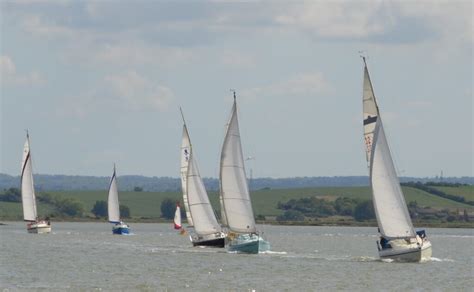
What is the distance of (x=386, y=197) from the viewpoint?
70.6 m

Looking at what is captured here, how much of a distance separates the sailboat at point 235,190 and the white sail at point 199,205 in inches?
293

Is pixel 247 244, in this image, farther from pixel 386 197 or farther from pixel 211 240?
pixel 386 197

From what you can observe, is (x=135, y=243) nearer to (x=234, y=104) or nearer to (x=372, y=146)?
(x=234, y=104)

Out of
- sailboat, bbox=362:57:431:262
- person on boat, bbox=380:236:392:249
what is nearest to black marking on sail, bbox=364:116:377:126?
sailboat, bbox=362:57:431:262

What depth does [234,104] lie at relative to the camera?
79.0 metres

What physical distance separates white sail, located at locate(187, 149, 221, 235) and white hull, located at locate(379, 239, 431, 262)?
18.3 metres

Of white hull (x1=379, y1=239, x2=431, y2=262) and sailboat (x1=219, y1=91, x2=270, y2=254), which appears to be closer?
white hull (x1=379, y1=239, x2=431, y2=262)

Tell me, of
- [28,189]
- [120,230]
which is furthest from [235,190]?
[28,189]

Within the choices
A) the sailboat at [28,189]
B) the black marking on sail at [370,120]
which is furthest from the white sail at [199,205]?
the sailboat at [28,189]

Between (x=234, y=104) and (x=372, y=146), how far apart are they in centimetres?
1148

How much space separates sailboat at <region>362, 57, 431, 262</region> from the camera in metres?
70.1

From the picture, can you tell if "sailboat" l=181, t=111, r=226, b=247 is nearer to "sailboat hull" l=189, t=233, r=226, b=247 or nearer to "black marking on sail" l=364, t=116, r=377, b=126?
"sailboat hull" l=189, t=233, r=226, b=247

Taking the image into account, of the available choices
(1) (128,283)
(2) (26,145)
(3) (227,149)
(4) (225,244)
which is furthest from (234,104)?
(2) (26,145)

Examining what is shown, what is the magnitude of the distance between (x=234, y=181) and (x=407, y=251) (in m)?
13.5
